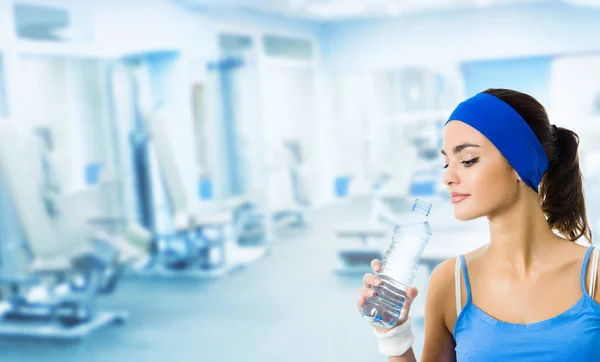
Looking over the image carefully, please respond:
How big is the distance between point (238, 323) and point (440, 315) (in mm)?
2644

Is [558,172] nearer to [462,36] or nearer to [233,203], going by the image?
[233,203]

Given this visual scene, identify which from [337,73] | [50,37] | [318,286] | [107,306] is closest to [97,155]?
[50,37]

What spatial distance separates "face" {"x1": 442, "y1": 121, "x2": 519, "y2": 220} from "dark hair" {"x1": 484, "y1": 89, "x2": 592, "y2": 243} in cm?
7

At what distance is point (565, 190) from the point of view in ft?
3.11

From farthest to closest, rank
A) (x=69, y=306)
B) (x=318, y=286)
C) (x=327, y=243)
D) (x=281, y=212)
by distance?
(x=281, y=212)
(x=327, y=243)
(x=318, y=286)
(x=69, y=306)

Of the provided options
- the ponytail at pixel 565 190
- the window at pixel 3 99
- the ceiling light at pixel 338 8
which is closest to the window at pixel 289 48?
the ceiling light at pixel 338 8

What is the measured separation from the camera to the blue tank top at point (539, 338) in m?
0.82

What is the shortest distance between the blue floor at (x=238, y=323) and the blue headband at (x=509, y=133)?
219 centimetres

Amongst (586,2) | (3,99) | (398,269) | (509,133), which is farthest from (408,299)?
(586,2)

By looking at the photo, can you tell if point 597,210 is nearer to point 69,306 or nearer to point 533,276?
point 69,306

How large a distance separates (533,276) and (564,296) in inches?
2.0

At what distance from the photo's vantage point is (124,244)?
372cm

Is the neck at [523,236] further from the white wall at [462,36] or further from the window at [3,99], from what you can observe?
the white wall at [462,36]

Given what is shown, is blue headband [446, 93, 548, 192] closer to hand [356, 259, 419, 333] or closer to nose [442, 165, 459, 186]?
nose [442, 165, 459, 186]
